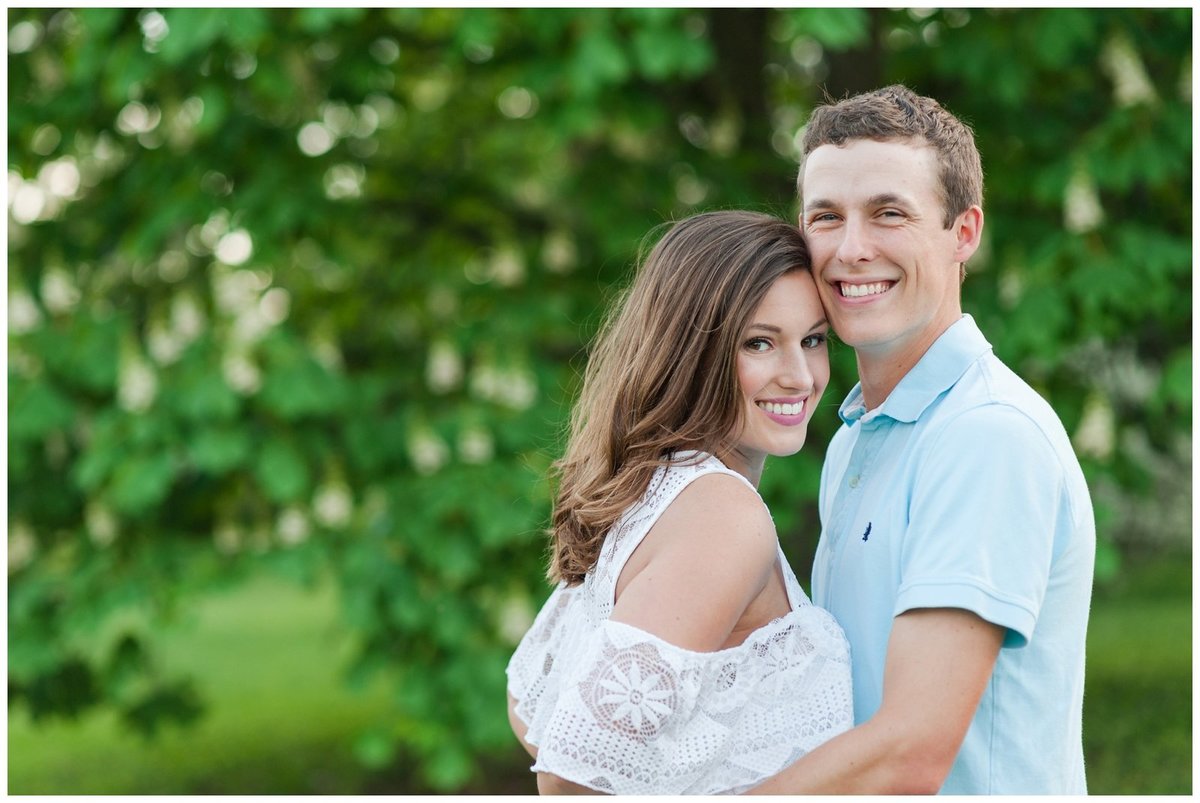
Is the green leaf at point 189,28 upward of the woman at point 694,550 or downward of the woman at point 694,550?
upward

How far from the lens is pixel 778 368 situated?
2.08 metres

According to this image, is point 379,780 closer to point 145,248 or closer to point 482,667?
point 482,667

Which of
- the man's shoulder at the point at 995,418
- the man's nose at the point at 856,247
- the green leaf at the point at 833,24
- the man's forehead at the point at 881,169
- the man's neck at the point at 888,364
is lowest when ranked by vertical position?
the man's shoulder at the point at 995,418

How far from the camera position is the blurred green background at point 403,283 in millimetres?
4586

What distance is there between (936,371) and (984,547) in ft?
1.24

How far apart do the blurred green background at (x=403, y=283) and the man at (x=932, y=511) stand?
6.94 feet

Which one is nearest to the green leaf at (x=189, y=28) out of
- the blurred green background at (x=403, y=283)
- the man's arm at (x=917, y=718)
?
the blurred green background at (x=403, y=283)

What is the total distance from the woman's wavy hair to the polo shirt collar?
0.25 m

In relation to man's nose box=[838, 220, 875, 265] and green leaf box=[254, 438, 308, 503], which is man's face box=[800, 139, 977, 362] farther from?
green leaf box=[254, 438, 308, 503]

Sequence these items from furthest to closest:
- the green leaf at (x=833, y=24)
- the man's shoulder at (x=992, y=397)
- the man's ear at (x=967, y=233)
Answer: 1. the green leaf at (x=833, y=24)
2. the man's ear at (x=967, y=233)
3. the man's shoulder at (x=992, y=397)

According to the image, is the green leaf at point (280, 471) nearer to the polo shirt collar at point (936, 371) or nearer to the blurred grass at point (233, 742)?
the blurred grass at point (233, 742)

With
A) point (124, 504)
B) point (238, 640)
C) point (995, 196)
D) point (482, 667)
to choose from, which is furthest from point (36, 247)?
point (238, 640)

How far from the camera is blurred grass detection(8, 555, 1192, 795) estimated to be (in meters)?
7.53

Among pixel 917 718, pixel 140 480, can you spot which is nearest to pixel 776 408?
pixel 917 718
